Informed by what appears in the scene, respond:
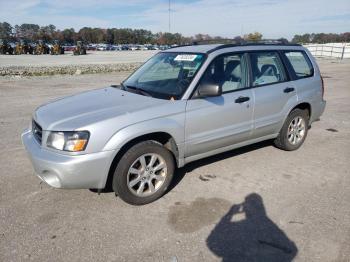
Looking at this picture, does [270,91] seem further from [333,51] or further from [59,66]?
[333,51]

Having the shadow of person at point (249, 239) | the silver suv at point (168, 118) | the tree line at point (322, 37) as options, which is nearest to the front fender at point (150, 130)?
the silver suv at point (168, 118)

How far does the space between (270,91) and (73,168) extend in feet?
9.90

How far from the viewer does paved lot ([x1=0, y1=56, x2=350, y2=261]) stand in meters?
2.94

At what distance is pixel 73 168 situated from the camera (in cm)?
324

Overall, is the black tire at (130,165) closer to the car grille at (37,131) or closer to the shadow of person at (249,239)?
the shadow of person at (249,239)

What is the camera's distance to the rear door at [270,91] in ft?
15.3

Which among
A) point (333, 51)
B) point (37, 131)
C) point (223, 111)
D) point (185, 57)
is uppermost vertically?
point (185, 57)

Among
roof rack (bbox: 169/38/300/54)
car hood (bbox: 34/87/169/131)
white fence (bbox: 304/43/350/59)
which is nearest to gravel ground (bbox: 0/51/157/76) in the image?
roof rack (bbox: 169/38/300/54)

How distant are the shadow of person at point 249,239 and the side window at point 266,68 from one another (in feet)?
6.46

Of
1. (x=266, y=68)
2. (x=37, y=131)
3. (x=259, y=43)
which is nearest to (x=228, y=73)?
(x=266, y=68)

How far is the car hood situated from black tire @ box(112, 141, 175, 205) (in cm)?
35

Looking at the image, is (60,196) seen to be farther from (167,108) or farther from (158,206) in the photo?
(167,108)

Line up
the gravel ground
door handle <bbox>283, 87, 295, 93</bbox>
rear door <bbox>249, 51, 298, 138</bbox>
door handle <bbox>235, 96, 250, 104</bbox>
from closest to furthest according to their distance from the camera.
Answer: door handle <bbox>235, 96, 250, 104</bbox> → rear door <bbox>249, 51, 298, 138</bbox> → door handle <bbox>283, 87, 295, 93</bbox> → the gravel ground

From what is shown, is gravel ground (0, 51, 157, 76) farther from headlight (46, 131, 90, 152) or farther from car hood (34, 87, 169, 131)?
headlight (46, 131, 90, 152)
